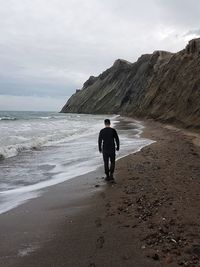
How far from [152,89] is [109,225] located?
49784 millimetres

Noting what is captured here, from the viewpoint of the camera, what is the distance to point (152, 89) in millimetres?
55406

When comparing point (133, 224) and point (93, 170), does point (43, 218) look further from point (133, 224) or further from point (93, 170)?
point (93, 170)

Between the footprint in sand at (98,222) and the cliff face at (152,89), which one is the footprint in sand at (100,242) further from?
the cliff face at (152,89)

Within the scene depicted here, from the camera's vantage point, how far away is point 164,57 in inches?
3196

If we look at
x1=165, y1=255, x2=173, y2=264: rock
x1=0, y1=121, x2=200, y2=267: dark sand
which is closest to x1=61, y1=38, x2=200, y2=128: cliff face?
x1=0, y1=121, x2=200, y2=267: dark sand

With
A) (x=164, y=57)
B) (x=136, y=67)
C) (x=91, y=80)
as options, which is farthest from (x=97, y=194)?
(x=91, y=80)

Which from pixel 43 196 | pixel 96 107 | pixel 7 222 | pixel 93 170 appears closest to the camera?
pixel 7 222

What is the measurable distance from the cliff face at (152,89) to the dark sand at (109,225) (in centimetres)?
1820

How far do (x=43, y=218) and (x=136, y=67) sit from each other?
96.1 metres

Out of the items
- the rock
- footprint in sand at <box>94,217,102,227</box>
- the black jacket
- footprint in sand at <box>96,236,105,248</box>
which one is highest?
the black jacket

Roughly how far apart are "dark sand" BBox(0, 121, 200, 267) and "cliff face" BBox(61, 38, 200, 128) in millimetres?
18201

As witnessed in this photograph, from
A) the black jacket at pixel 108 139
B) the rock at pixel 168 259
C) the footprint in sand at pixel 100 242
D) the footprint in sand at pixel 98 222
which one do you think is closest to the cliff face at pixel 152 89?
the black jacket at pixel 108 139

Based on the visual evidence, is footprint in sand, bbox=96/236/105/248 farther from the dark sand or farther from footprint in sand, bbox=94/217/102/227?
footprint in sand, bbox=94/217/102/227

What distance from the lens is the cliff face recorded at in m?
33.9
